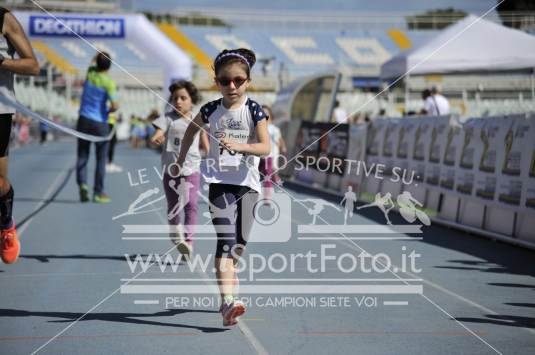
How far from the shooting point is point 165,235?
1134 cm

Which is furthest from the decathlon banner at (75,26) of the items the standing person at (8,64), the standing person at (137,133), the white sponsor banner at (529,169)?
the standing person at (8,64)

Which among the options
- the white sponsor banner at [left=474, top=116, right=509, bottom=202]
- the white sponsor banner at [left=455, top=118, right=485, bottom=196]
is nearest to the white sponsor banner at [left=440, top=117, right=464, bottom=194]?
the white sponsor banner at [left=455, top=118, right=485, bottom=196]

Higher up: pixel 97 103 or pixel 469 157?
pixel 97 103

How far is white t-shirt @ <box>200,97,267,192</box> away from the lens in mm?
6145

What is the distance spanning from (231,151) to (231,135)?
0.14 meters

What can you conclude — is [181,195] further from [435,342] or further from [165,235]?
[435,342]

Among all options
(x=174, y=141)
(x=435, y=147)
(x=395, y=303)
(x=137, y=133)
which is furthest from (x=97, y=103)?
(x=137, y=133)

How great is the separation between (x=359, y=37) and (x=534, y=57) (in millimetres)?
53516

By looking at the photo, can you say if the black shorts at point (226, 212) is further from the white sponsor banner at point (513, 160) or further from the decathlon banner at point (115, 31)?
the decathlon banner at point (115, 31)

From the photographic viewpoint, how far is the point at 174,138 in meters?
9.28

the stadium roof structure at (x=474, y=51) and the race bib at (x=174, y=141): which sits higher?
the stadium roof structure at (x=474, y=51)

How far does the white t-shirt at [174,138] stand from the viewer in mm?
9203

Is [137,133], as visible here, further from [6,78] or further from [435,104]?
[6,78]

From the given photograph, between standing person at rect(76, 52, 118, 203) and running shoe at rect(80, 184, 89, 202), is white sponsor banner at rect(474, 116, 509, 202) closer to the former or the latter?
standing person at rect(76, 52, 118, 203)
